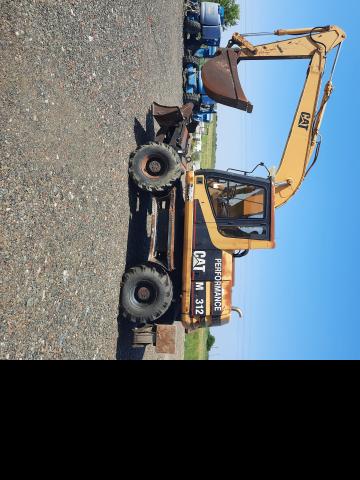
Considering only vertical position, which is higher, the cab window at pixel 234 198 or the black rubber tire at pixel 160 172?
the black rubber tire at pixel 160 172

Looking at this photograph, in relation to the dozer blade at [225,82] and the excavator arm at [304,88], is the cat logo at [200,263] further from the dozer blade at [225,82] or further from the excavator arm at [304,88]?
the dozer blade at [225,82]

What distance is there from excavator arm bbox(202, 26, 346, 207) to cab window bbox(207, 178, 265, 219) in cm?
75

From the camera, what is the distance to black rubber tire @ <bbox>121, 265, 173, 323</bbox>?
7.70m

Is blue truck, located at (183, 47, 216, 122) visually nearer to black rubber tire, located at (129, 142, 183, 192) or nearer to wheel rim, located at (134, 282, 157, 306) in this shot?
black rubber tire, located at (129, 142, 183, 192)

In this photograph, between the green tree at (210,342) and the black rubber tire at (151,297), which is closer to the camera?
the black rubber tire at (151,297)

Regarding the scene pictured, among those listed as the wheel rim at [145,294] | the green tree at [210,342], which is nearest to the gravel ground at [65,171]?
the wheel rim at [145,294]

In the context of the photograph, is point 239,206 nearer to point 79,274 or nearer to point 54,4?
point 79,274

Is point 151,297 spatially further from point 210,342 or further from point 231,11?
point 231,11

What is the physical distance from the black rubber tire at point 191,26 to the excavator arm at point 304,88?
7.18 meters

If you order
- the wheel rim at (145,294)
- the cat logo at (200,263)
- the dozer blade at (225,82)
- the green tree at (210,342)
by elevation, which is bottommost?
the green tree at (210,342)

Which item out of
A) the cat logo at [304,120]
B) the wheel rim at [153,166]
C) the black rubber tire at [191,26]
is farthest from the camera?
the black rubber tire at [191,26]

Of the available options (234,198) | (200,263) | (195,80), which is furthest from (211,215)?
(195,80)

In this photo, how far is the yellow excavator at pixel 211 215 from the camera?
7688 mm

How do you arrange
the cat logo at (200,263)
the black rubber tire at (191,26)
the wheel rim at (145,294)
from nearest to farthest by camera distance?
1. the cat logo at (200,263)
2. the wheel rim at (145,294)
3. the black rubber tire at (191,26)
